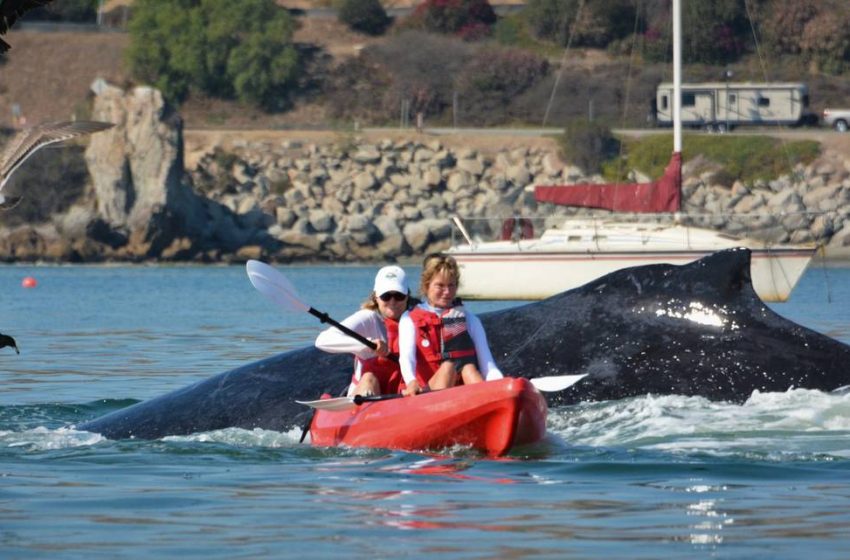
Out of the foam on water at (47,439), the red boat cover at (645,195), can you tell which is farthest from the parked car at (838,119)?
the foam on water at (47,439)

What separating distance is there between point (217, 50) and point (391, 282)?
222 ft

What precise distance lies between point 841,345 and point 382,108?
65319 millimetres

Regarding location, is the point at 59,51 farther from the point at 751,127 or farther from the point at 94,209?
the point at 751,127

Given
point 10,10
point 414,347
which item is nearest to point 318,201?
point 10,10

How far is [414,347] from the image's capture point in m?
11.2

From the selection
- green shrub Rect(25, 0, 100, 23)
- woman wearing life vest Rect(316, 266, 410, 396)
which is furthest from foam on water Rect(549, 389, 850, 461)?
green shrub Rect(25, 0, 100, 23)

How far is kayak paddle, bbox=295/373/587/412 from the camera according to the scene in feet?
37.1

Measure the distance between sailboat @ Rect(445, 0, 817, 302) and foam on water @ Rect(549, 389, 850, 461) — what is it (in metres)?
24.8

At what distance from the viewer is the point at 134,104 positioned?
61188mm

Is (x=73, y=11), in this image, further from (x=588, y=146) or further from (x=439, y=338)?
(x=439, y=338)

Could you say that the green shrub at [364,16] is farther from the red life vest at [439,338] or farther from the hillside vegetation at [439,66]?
the red life vest at [439,338]

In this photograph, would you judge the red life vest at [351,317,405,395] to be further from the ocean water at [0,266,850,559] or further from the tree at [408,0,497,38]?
the tree at [408,0,497,38]

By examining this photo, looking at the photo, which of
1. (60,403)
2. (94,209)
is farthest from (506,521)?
(94,209)

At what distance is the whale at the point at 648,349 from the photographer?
12.2 meters
